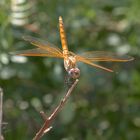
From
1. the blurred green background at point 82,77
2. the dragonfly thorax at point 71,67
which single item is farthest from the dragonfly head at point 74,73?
the blurred green background at point 82,77

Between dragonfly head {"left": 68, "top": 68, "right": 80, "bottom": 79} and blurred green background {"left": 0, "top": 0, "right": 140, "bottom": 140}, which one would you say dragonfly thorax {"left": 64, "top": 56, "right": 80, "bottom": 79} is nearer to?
dragonfly head {"left": 68, "top": 68, "right": 80, "bottom": 79}

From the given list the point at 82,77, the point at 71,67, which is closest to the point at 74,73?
the point at 71,67

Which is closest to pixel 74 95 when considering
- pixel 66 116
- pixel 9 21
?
pixel 66 116

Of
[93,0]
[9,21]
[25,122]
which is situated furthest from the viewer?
[93,0]

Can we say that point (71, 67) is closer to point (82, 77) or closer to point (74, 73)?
point (74, 73)

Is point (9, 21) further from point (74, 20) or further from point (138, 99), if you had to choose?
point (138, 99)

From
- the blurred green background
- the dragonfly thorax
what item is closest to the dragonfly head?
the dragonfly thorax
